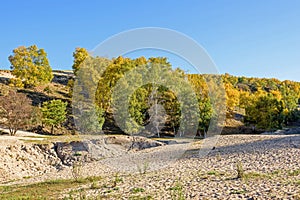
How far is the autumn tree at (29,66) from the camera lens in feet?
173

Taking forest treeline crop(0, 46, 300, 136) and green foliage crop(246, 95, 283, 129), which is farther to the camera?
green foliage crop(246, 95, 283, 129)

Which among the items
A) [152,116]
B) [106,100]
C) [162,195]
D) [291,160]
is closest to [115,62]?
[106,100]

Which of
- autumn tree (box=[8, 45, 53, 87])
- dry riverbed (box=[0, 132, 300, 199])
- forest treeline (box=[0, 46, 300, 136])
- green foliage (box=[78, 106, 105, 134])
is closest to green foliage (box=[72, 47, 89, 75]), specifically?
forest treeline (box=[0, 46, 300, 136])

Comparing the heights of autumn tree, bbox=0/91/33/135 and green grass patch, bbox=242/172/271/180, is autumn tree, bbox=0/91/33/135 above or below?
above

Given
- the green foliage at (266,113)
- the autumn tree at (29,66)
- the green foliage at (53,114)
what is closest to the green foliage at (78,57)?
the autumn tree at (29,66)

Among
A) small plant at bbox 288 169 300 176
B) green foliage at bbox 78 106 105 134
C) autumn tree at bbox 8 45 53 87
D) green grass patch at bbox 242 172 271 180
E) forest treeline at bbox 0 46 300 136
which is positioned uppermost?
autumn tree at bbox 8 45 53 87

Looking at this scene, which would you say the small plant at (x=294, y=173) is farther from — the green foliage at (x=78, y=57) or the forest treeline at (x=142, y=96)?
the green foliage at (x=78, y=57)

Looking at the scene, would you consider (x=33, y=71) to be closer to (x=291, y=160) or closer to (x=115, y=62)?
(x=115, y=62)

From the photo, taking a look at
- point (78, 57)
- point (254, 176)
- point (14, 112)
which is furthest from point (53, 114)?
point (254, 176)

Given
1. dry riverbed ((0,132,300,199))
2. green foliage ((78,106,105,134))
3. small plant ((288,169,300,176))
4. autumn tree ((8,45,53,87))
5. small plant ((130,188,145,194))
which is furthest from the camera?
autumn tree ((8,45,53,87))

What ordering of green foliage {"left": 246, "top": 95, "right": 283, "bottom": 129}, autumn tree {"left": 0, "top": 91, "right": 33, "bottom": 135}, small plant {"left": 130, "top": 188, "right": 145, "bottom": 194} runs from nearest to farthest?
small plant {"left": 130, "top": 188, "right": 145, "bottom": 194}
autumn tree {"left": 0, "top": 91, "right": 33, "bottom": 135}
green foliage {"left": 246, "top": 95, "right": 283, "bottom": 129}

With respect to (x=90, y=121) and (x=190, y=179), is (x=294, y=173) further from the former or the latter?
(x=90, y=121)

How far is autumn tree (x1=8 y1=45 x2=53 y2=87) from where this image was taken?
5259 centimetres

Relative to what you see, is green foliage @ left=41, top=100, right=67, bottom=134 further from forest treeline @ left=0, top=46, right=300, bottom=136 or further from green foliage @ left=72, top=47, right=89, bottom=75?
green foliage @ left=72, top=47, right=89, bottom=75
